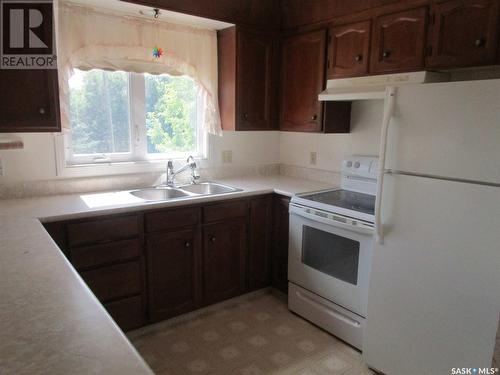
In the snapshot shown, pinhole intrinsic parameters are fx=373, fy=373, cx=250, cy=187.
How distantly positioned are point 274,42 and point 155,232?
1.84 m

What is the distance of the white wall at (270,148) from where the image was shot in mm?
2453

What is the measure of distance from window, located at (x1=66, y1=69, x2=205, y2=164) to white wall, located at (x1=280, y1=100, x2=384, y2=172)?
2.81 ft

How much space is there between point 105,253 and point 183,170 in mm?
1026

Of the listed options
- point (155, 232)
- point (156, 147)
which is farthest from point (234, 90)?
point (155, 232)

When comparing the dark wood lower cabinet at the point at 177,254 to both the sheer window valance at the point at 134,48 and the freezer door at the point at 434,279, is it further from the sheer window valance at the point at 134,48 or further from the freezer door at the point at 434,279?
the freezer door at the point at 434,279

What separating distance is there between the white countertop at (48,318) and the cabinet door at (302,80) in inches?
78.6

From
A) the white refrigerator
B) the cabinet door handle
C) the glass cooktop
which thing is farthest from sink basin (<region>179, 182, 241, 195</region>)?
the cabinet door handle

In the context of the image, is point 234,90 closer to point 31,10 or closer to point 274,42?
point 274,42

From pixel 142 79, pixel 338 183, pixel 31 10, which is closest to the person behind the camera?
pixel 31 10

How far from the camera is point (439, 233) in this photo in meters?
1.78

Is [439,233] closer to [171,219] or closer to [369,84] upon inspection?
[369,84]

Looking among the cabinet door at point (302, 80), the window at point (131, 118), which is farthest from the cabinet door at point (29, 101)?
the cabinet door at point (302, 80)

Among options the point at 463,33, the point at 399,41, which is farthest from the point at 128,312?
the point at 463,33

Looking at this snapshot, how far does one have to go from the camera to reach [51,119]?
2.22 m
